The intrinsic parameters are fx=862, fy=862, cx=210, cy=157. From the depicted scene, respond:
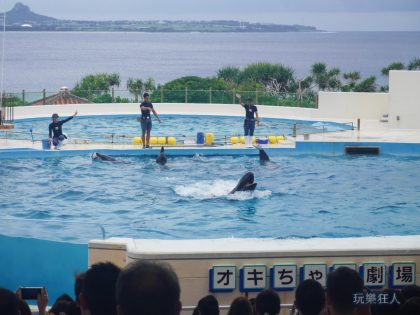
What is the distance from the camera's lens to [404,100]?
843 inches

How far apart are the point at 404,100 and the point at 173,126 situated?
641 cm

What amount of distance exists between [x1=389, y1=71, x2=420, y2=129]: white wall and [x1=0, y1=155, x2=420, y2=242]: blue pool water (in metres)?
3.01

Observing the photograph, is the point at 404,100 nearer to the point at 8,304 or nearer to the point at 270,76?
the point at 270,76

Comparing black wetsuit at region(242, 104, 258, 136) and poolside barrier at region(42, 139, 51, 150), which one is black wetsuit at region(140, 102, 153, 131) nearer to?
poolside barrier at region(42, 139, 51, 150)

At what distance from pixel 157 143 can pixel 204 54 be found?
152 m

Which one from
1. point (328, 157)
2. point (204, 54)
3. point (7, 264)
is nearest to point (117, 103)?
point (328, 157)

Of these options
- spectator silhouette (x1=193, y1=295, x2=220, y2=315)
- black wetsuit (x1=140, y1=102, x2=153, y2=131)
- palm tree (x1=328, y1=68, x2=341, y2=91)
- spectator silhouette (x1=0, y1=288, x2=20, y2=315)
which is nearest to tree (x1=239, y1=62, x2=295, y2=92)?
palm tree (x1=328, y1=68, x2=341, y2=91)

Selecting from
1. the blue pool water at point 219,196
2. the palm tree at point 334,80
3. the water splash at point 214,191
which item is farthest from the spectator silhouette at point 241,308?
the palm tree at point 334,80

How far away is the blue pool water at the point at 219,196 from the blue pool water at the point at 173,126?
380 cm

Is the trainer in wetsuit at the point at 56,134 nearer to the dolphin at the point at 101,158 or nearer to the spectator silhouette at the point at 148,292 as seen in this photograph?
the dolphin at the point at 101,158

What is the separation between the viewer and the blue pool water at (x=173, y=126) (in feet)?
73.7

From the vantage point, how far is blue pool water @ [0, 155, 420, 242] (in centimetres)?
1259

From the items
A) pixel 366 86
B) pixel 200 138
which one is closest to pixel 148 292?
pixel 200 138

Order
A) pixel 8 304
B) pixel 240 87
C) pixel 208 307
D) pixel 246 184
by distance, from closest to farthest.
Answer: pixel 8 304 → pixel 208 307 → pixel 246 184 → pixel 240 87
